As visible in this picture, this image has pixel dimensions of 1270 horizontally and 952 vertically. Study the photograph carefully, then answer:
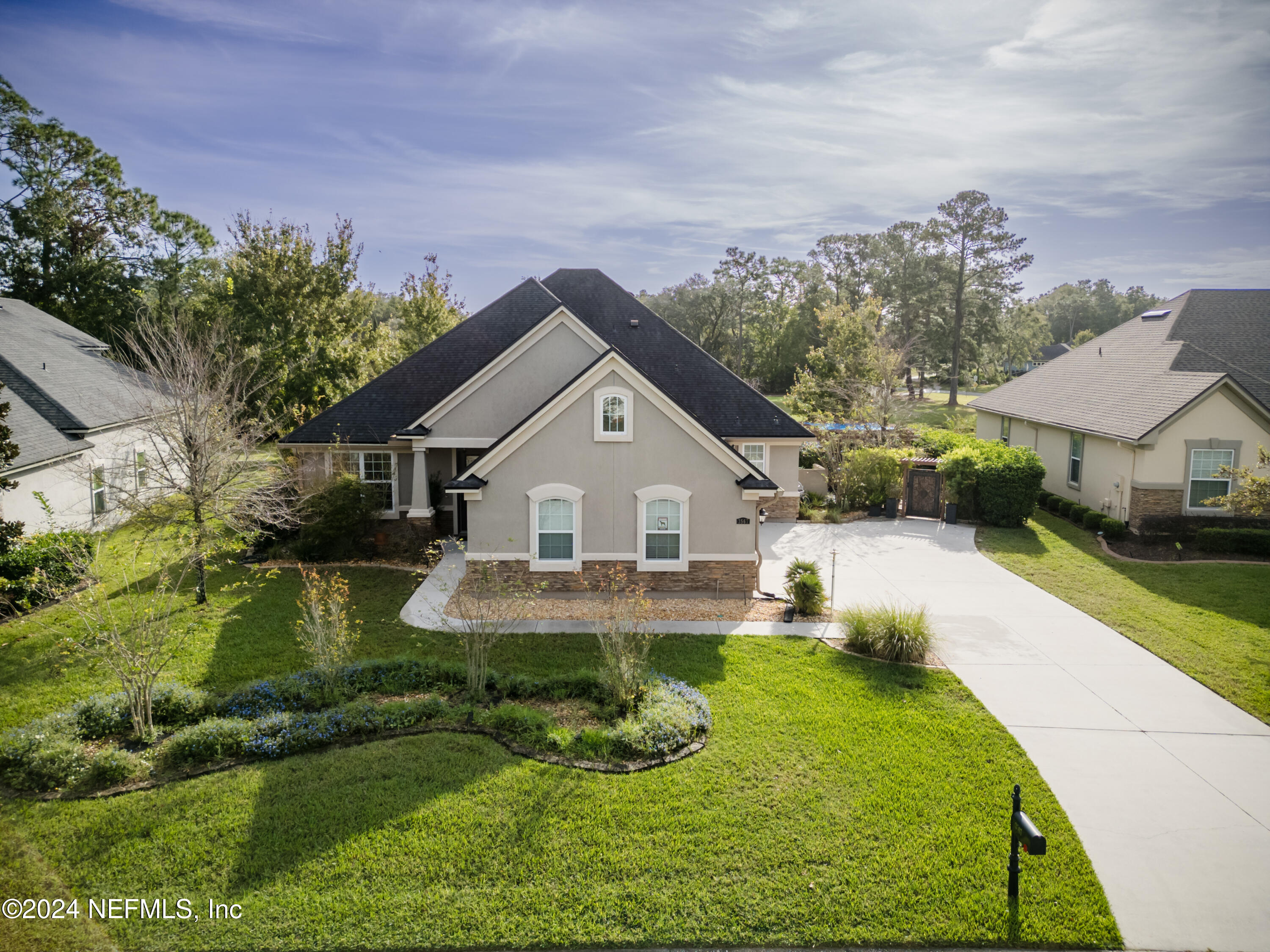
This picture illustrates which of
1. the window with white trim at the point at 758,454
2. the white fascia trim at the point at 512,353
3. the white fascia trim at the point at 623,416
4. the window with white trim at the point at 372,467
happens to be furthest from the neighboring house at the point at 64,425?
the window with white trim at the point at 758,454

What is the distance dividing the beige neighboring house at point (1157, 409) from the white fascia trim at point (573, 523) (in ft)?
50.7

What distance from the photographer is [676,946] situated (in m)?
5.63

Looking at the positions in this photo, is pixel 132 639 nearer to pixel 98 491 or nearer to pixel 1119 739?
pixel 98 491

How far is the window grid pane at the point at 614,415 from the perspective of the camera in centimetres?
1363

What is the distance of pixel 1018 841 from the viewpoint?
19.3ft

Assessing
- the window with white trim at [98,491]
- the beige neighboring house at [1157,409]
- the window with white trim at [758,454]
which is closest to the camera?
the beige neighboring house at [1157,409]

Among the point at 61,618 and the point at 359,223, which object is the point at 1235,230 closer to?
the point at 359,223

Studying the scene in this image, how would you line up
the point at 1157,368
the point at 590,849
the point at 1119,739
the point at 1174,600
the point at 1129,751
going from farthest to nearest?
the point at 1157,368
the point at 1174,600
the point at 1119,739
the point at 1129,751
the point at 590,849

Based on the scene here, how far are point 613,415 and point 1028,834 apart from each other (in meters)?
9.89

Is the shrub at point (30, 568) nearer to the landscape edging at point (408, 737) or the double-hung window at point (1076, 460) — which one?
the landscape edging at point (408, 737)

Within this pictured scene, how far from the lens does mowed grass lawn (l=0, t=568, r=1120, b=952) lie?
5.77 meters

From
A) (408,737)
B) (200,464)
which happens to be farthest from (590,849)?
(200,464)

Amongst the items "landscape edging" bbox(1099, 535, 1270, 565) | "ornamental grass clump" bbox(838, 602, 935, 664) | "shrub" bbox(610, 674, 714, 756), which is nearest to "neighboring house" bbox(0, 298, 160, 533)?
"shrub" bbox(610, 674, 714, 756)

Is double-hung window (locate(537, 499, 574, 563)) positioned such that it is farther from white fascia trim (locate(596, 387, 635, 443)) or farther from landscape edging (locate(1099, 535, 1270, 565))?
landscape edging (locate(1099, 535, 1270, 565))
